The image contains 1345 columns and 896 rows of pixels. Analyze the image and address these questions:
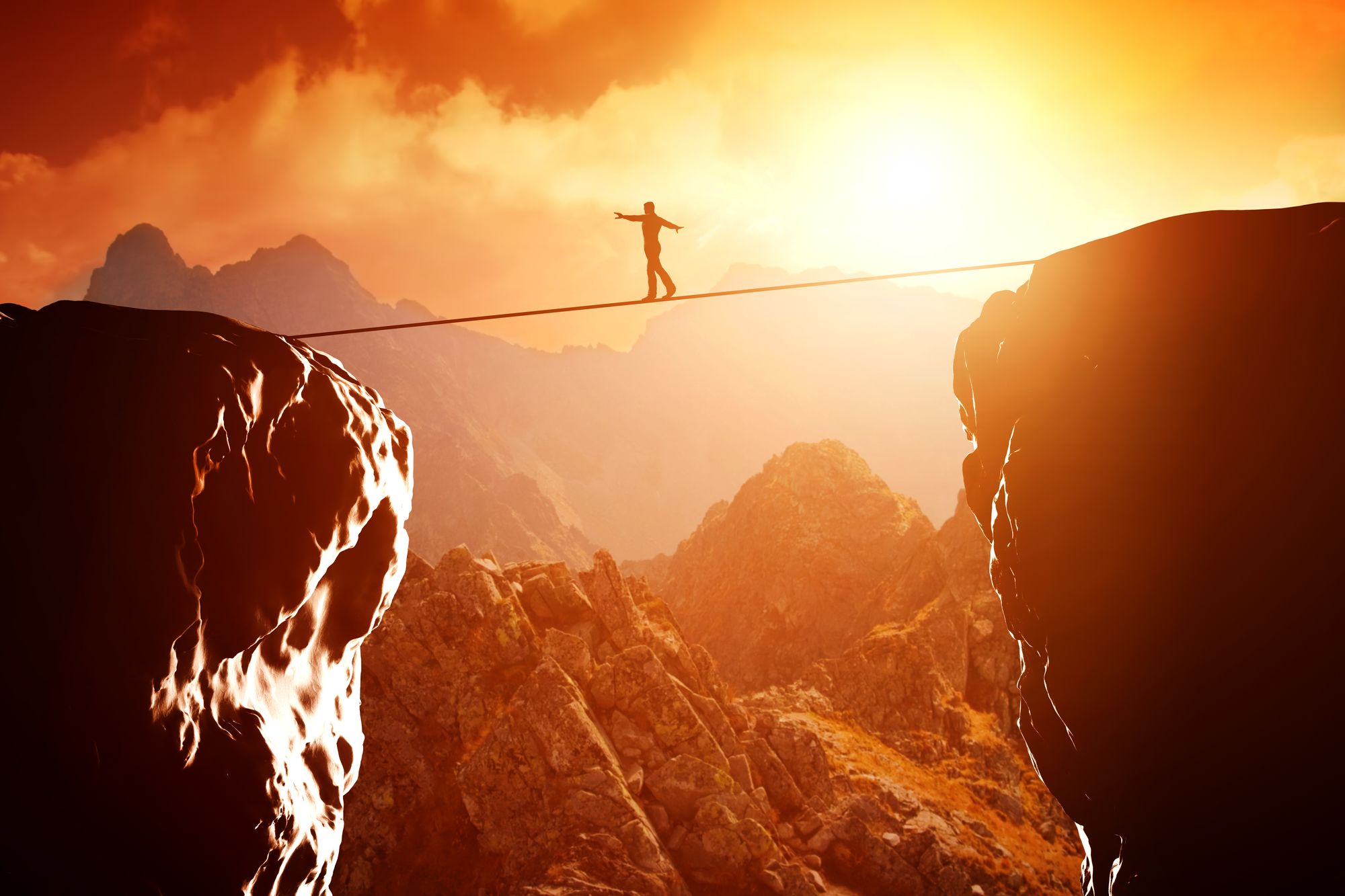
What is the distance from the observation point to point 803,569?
2603 inches

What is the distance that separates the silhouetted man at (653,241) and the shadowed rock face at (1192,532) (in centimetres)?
793

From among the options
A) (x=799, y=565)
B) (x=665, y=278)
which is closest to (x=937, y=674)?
(x=799, y=565)

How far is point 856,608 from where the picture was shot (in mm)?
61562

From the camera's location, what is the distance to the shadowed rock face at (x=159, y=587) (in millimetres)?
8672

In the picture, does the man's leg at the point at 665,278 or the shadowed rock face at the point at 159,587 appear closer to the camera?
the shadowed rock face at the point at 159,587

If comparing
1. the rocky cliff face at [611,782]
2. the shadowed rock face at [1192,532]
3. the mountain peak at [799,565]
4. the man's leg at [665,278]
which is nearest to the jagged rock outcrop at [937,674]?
Result: the rocky cliff face at [611,782]

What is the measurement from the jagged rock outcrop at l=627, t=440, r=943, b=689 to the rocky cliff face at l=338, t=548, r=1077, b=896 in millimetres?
17337

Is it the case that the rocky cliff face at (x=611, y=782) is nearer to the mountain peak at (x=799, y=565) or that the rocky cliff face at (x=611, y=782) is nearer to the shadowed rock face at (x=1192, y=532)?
the mountain peak at (x=799, y=565)

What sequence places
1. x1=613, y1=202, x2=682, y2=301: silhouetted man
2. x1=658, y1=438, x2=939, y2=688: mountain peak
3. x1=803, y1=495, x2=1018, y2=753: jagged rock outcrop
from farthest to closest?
x1=658, y1=438, x2=939, y2=688: mountain peak → x1=803, y1=495, x2=1018, y2=753: jagged rock outcrop → x1=613, y1=202, x2=682, y2=301: silhouetted man

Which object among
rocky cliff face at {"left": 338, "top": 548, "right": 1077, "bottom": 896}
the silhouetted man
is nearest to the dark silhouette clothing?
the silhouetted man

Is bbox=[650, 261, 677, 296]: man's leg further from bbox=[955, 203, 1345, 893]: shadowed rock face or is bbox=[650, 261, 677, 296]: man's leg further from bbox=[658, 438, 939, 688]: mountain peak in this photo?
bbox=[658, 438, 939, 688]: mountain peak

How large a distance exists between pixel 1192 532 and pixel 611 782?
1045 inches

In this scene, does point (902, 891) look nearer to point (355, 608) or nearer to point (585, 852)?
point (585, 852)

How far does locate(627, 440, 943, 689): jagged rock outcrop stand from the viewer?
5959 cm
